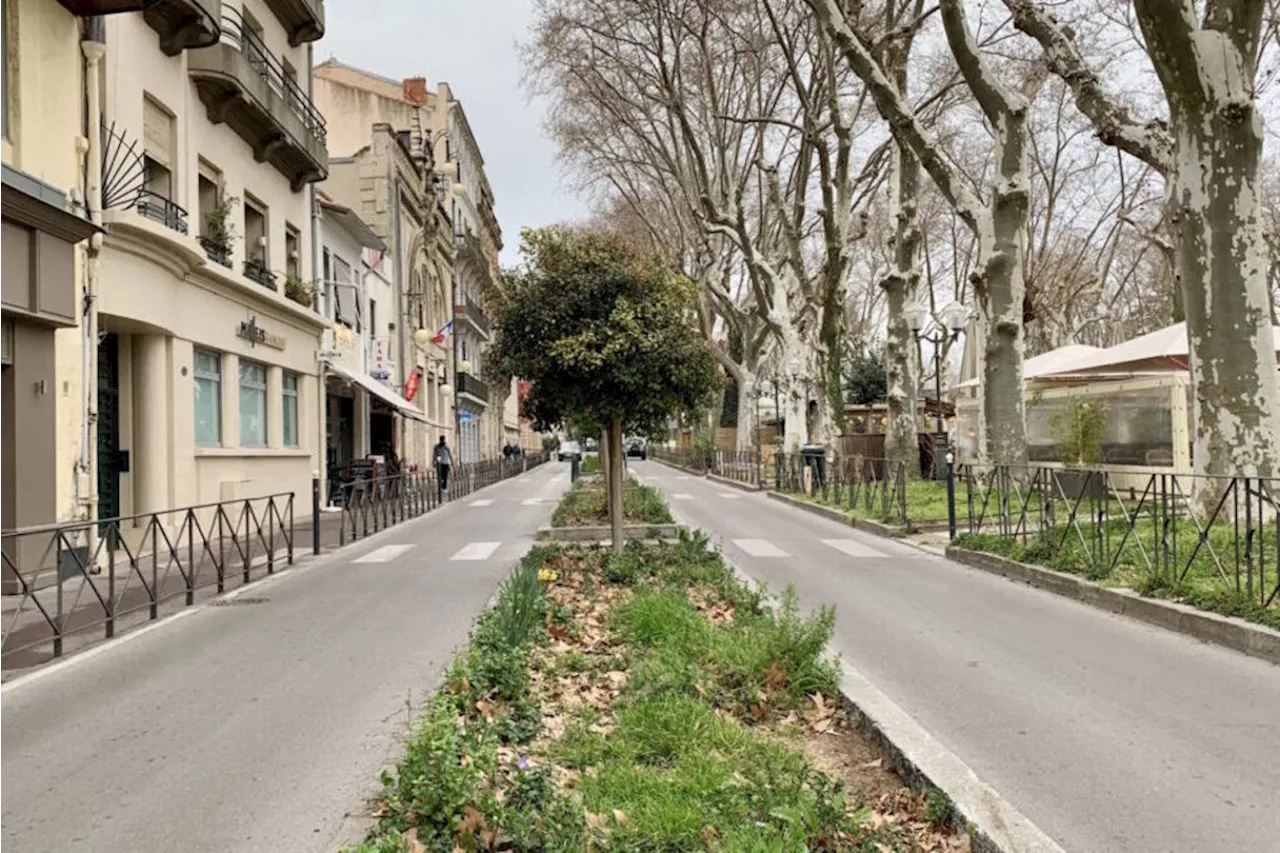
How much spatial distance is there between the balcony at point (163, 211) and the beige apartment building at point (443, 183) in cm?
974

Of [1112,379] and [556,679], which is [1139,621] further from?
[1112,379]

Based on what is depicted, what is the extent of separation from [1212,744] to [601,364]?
22.3 feet

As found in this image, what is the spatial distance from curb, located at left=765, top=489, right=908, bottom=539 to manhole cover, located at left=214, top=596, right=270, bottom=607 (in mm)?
9809

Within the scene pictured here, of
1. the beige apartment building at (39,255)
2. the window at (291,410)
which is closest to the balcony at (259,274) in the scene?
the window at (291,410)

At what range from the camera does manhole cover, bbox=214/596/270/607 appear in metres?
10.6

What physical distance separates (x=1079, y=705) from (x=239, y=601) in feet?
27.4

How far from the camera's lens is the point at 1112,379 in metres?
21.9

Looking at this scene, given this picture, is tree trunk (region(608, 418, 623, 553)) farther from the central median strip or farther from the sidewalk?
the sidewalk

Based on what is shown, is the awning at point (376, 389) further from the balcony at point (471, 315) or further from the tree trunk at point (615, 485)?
the balcony at point (471, 315)

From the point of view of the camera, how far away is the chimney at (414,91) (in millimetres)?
39528

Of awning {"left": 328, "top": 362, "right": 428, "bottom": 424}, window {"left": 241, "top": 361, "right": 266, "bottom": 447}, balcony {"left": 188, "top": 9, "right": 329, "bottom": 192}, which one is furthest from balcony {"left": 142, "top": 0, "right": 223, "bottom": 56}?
awning {"left": 328, "top": 362, "right": 428, "bottom": 424}

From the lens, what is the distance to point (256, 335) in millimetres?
19219

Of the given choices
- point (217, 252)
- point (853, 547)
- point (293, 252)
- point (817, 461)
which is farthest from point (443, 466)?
point (853, 547)

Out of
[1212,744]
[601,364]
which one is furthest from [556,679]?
[601,364]
